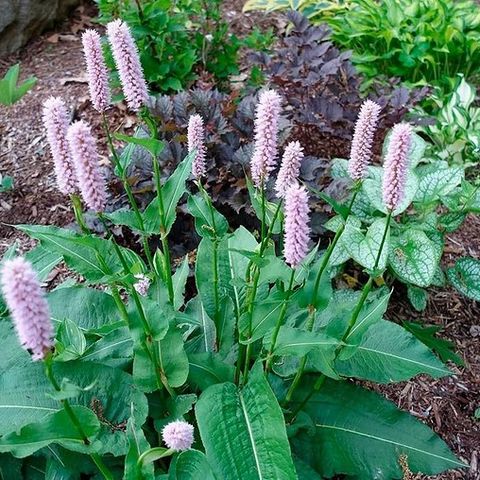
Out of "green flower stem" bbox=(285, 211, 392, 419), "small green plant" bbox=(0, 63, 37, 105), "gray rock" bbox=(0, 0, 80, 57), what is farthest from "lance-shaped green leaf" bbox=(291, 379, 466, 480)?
"gray rock" bbox=(0, 0, 80, 57)

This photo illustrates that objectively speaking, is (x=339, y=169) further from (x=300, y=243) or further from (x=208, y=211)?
(x=300, y=243)

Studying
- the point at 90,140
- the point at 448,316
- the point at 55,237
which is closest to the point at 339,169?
the point at 448,316

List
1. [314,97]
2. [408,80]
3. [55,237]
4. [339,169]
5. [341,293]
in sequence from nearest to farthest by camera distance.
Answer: [55,237] < [341,293] < [339,169] < [314,97] < [408,80]

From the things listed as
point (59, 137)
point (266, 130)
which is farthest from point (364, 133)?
point (59, 137)

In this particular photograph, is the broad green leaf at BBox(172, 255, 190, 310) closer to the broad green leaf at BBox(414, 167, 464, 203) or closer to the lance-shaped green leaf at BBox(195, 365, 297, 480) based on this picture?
the lance-shaped green leaf at BBox(195, 365, 297, 480)

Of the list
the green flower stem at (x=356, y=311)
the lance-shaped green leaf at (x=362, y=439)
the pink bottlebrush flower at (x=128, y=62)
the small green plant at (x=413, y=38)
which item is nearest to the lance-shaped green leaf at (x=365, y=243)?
the lance-shaped green leaf at (x=362, y=439)

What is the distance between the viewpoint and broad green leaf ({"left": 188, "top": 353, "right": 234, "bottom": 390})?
2531mm

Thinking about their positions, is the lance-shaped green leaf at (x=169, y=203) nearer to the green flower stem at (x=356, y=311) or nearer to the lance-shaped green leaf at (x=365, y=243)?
the green flower stem at (x=356, y=311)

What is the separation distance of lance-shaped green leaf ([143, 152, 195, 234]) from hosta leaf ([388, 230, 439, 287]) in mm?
1320

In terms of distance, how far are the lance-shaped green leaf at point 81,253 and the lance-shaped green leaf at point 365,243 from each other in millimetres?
1245

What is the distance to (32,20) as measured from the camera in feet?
18.5

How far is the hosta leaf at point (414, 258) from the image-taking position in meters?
3.24

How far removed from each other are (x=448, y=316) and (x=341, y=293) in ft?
2.70

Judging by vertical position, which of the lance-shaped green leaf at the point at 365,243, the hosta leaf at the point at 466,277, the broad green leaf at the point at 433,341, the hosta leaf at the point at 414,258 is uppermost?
the lance-shaped green leaf at the point at 365,243
